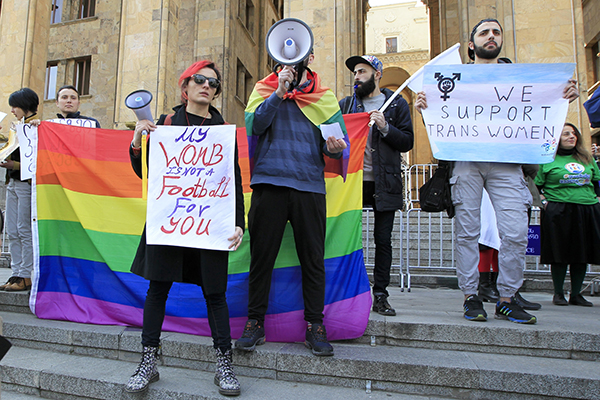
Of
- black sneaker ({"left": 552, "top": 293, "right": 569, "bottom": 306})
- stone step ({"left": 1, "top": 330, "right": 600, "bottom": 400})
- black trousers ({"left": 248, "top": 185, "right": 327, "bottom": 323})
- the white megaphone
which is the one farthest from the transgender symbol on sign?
black sneaker ({"left": 552, "top": 293, "right": 569, "bottom": 306})

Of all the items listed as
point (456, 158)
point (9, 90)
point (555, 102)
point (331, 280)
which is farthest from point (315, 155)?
point (9, 90)

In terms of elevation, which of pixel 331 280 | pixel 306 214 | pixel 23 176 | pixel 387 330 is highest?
pixel 23 176

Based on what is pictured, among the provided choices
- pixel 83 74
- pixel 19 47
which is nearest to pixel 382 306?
pixel 19 47

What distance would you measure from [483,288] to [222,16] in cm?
1362

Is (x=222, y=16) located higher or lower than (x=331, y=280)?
higher

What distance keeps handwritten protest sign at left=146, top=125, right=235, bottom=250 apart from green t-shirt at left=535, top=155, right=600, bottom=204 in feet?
12.6

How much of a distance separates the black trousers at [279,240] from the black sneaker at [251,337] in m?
0.05

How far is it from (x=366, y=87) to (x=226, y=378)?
104 inches

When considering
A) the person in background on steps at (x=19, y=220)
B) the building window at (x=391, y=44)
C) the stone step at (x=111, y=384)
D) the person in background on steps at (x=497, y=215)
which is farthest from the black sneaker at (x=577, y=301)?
the building window at (x=391, y=44)

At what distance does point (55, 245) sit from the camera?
3.82m

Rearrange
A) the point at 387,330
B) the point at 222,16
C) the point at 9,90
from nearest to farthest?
the point at 387,330 < the point at 9,90 < the point at 222,16

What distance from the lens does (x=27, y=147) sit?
411 cm

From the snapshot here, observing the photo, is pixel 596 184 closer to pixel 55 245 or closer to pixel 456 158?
pixel 456 158

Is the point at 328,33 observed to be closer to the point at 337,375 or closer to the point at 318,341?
the point at 318,341
